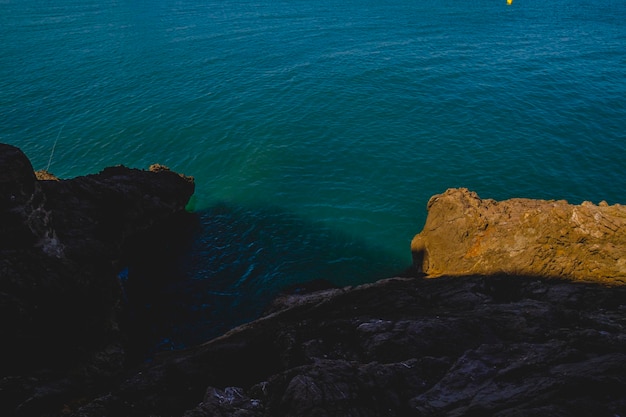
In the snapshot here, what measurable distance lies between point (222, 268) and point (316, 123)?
95.1 feet

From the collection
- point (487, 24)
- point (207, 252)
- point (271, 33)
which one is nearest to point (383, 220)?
point (207, 252)

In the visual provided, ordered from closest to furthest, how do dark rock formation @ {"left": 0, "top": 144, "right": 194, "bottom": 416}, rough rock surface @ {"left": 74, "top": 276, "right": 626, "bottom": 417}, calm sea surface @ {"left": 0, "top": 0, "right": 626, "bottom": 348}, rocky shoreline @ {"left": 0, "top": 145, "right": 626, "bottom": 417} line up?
rough rock surface @ {"left": 74, "top": 276, "right": 626, "bottom": 417} < rocky shoreline @ {"left": 0, "top": 145, "right": 626, "bottom": 417} < dark rock formation @ {"left": 0, "top": 144, "right": 194, "bottom": 416} < calm sea surface @ {"left": 0, "top": 0, "right": 626, "bottom": 348}

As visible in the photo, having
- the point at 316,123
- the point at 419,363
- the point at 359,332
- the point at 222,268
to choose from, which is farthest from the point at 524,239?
the point at 316,123

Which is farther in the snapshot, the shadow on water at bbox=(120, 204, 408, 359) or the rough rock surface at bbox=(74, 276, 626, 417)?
the shadow on water at bbox=(120, 204, 408, 359)

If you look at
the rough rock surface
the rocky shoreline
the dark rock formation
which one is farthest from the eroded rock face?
the dark rock formation

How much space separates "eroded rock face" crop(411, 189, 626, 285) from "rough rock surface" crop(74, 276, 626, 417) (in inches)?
77.6

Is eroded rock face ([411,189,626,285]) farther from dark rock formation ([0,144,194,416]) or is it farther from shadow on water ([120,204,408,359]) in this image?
dark rock formation ([0,144,194,416])

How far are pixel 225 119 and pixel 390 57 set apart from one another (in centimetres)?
3689

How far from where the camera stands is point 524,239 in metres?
23.6

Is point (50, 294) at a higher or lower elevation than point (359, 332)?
higher

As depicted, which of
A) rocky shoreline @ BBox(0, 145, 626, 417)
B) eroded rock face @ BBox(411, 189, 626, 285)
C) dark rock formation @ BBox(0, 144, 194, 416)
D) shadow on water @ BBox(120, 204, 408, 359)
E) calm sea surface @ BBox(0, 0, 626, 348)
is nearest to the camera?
rocky shoreline @ BBox(0, 145, 626, 417)

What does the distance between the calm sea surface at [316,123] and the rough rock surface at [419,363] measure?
1140cm

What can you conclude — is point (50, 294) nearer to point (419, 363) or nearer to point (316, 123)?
point (419, 363)

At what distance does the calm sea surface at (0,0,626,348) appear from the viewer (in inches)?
1362
